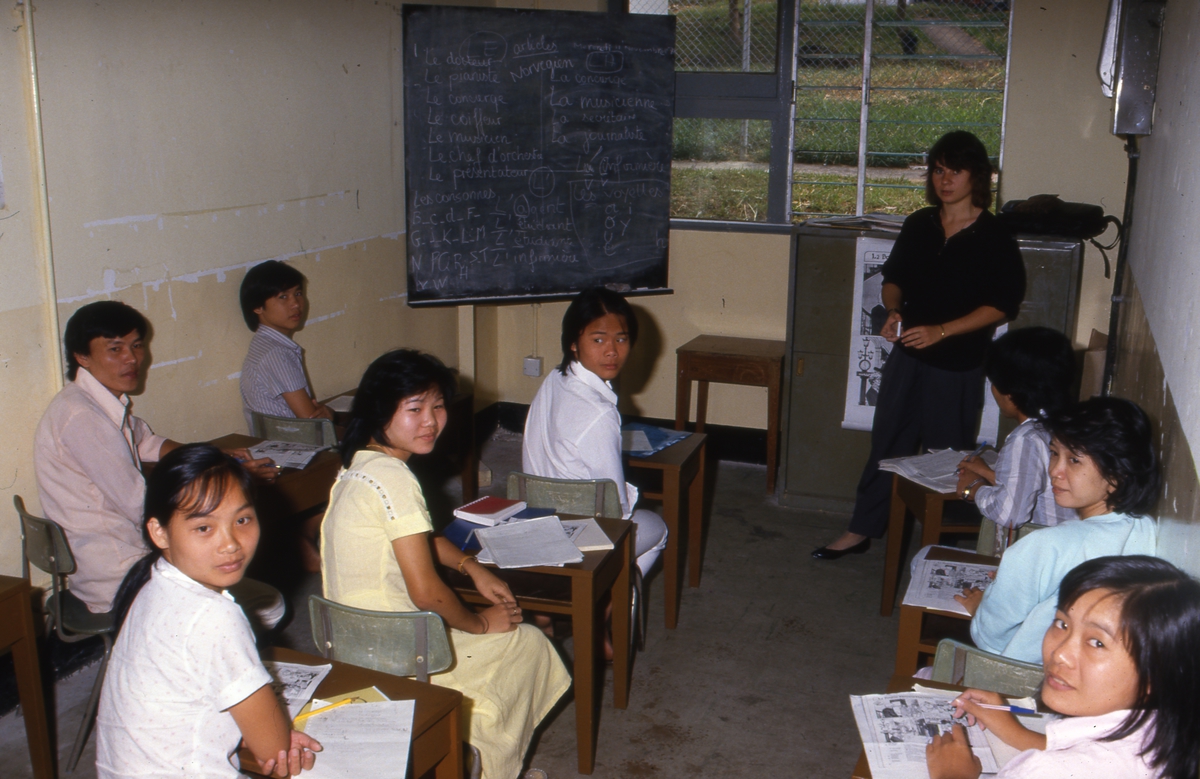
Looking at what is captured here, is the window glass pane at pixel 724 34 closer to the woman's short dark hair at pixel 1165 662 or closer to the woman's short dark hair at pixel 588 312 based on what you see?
the woman's short dark hair at pixel 588 312

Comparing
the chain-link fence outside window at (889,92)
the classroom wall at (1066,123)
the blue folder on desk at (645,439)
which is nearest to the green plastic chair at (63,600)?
the blue folder on desk at (645,439)

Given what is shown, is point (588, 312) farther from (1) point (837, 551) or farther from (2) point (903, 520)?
(1) point (837, 551)

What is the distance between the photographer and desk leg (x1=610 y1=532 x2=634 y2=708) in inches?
113

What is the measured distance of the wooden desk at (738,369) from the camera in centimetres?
492

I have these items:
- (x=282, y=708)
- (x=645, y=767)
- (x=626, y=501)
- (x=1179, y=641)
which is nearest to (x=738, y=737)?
(x=645, y=767)

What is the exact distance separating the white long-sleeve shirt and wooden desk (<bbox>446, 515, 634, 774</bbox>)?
0.27 metres

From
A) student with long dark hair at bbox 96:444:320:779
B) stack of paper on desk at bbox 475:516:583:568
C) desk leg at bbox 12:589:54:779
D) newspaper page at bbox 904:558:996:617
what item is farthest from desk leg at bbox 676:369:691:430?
student with long dark hair at bbox 96:444:320:779

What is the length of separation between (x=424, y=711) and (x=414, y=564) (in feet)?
1.43

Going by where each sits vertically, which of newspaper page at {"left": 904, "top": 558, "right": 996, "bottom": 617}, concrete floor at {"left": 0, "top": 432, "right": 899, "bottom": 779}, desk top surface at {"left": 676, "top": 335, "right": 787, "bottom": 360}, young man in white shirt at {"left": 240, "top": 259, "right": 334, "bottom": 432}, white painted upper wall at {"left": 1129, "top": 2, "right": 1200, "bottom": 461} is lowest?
concrete floor at {"left": 0, "top": 432, "right": 899, "bottom": 779}

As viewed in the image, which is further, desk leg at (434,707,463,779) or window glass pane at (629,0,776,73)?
window glass pane at (629,0,776,73)

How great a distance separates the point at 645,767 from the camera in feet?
9.25

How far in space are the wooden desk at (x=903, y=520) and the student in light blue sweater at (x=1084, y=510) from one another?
1093 millimetres

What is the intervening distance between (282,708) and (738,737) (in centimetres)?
157

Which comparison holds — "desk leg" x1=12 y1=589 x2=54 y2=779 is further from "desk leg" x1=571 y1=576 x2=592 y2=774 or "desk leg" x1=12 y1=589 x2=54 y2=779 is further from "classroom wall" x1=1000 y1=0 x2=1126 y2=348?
"classroom wall" x1=1000 y1=0 x2=1126 y2=348
